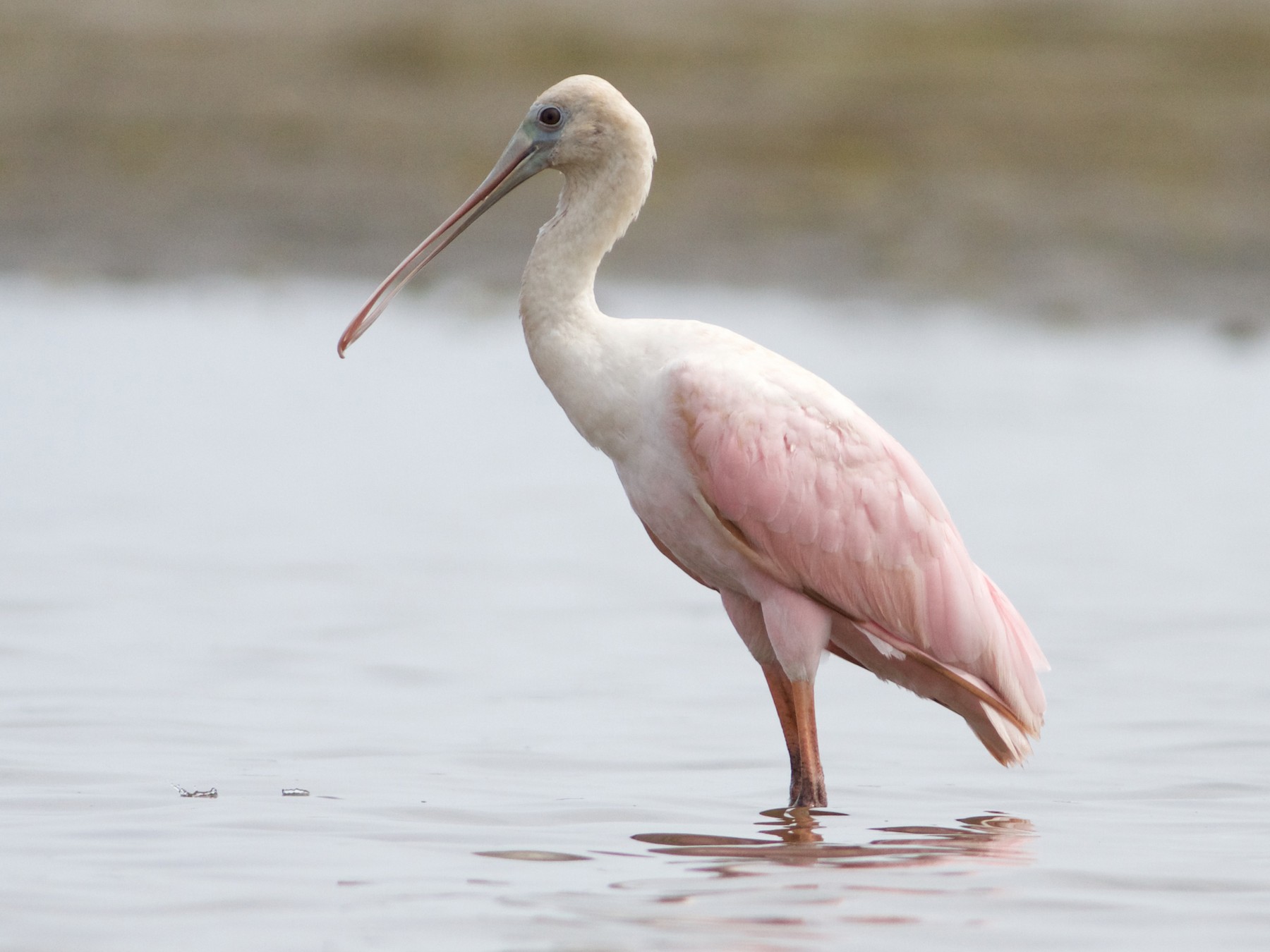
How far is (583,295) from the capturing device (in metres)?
6.58

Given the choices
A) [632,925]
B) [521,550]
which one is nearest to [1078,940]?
[632,925]

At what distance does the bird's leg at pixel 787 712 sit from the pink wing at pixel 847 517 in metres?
0.27

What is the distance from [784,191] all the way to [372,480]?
10196 millimetres

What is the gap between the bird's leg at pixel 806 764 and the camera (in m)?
6.68

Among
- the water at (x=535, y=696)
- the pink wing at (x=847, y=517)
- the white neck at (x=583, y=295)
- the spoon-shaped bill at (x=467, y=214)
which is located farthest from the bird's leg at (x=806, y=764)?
the spoon-shaped bill at (x=467, y=214)

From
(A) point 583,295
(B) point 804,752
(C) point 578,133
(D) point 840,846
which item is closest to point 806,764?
(B) point 804,752

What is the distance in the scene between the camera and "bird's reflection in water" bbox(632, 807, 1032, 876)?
6.02m

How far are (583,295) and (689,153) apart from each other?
16.8 meters

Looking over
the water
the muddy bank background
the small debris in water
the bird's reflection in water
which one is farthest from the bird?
the muddy bank background

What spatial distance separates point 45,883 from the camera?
5.46m

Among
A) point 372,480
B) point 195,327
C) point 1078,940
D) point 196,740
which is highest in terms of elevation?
point 195,327

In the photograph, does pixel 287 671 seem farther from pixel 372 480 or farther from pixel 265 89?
pixel 265 89

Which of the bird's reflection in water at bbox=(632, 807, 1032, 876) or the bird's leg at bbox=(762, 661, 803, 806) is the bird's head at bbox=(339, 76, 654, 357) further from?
the bird's reflection in water at bbox=(632, 807, 1032, 876)

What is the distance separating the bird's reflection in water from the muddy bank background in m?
14.3
